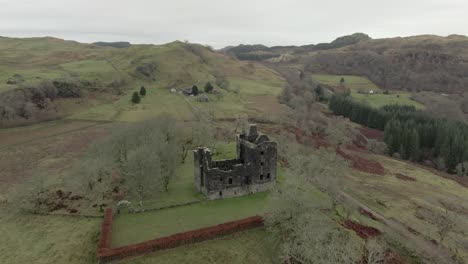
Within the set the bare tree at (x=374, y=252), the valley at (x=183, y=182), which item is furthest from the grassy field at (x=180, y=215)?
the bare tree at (x=374, y=252)

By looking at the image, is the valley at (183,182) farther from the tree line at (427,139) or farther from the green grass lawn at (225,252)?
the tree line at (427,139)

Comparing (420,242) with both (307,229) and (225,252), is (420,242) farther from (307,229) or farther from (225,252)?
(225,252)

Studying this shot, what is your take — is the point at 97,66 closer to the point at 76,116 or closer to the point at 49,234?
the point at 76,116

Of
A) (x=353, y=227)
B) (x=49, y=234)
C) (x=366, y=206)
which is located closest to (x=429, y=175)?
(x=366, y=206)

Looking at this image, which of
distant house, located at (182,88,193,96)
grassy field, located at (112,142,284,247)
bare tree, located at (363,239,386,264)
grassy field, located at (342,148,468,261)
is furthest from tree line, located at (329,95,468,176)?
grassy field, located at (112,142,284,247)

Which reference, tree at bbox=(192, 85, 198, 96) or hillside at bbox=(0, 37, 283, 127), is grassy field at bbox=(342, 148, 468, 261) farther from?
tree at bbox=(192, 85, 198, 96)

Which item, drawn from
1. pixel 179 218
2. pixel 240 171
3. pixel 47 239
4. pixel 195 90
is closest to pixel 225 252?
pixel 179 218
